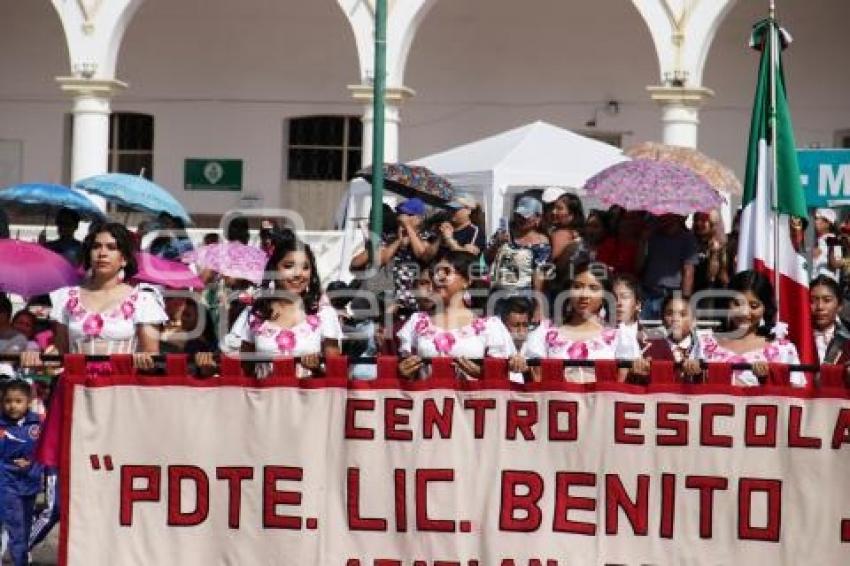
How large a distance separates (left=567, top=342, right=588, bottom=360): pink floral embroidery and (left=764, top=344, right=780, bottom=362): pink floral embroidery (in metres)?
0.80

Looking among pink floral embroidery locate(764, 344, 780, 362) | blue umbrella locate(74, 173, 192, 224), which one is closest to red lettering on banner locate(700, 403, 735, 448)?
pink floral embroidery locate(764, 344, 780, 362)

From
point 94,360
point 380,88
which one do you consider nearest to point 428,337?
point 94,360

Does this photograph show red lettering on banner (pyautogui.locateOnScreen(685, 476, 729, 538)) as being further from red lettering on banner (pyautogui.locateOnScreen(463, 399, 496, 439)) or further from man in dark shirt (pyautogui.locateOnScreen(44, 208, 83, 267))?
man in dark shirt (pyautogui.locateOnScreen(44, 208, 83, 267))

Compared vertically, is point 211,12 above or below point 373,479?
above

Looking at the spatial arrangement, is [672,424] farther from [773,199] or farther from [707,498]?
[773,199]

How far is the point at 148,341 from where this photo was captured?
8859 mm

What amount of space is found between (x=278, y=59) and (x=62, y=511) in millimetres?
17299

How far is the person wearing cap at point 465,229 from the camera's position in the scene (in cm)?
1270

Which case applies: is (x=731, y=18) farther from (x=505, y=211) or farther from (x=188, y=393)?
(x=188, y=393)

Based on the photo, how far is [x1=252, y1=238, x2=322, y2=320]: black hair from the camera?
885cm

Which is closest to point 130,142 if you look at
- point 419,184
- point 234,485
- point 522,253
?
point 419,184

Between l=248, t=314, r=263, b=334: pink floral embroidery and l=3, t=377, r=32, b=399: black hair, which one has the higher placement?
l=248, t=314, r=263, b=334: pink floral embroidery

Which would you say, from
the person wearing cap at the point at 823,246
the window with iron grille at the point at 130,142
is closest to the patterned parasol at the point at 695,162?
the person wearing cap at the point at 823,246

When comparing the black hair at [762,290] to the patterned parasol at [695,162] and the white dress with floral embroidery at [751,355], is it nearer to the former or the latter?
the white dress with floral embroidery at [751,355]
